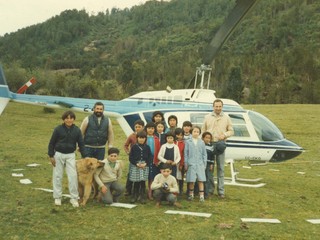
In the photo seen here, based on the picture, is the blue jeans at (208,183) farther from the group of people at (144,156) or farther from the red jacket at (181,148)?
the red jacket at (181,148)

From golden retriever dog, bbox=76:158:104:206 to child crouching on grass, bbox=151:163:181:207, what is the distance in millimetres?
991

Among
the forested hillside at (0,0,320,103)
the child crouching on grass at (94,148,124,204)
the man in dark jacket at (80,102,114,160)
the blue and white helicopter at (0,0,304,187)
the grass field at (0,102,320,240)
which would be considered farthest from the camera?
the forested hillside at (0,0,320,103)

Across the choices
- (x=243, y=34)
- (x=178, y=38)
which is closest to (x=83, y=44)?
(x=178, y=38)

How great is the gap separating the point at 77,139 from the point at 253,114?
4.45m

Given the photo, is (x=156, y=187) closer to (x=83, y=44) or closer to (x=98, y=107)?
(x=98, y=107)

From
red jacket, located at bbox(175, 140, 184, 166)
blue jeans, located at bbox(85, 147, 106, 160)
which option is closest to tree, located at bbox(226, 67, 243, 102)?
red jacket, located at bbox(175, 140, 184, 166)

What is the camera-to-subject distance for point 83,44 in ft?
604

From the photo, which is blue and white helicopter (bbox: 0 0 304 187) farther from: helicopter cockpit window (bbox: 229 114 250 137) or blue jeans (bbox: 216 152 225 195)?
blue jeans (bbox: 216 152 225 195)

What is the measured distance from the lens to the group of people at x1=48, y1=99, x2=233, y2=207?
6699mm

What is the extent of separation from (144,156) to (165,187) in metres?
0.66

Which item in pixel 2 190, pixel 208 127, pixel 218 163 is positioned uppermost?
→ pixel 208 127

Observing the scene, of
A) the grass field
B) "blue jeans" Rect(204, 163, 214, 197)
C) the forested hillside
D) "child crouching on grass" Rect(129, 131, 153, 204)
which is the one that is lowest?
the grass field

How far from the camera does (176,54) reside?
121 meters

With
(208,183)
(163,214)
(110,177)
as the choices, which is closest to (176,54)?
(208,183)
